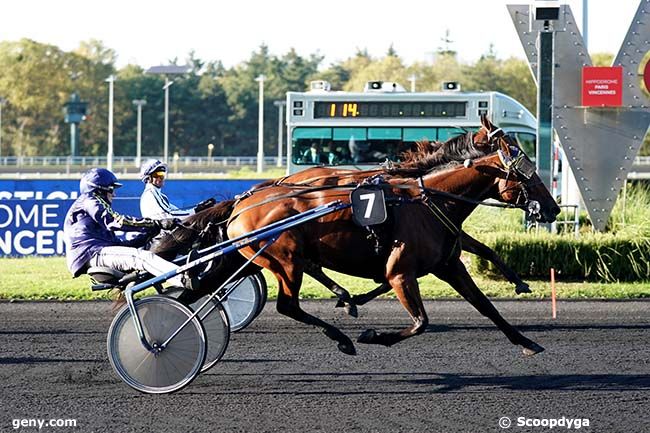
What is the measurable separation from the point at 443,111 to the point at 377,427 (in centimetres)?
1453

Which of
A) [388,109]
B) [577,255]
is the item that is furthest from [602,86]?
[388,109]

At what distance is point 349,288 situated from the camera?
13.1m

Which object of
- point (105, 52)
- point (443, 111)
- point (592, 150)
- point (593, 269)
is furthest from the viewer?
point (105, 52)

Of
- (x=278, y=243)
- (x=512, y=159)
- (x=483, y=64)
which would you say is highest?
(x=483, y=64)

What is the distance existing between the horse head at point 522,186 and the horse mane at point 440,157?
12.5 inches

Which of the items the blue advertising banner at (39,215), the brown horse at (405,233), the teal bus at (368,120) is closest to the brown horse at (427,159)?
the brown horse at (405,233)

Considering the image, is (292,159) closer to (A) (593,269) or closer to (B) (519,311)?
(A) (593,269)

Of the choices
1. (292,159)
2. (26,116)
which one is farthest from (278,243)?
(26,116)

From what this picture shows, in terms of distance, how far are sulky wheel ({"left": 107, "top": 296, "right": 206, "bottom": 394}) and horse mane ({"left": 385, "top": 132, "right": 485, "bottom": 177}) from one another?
220 cm

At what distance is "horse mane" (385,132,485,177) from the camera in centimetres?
815

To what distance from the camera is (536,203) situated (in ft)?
25.7

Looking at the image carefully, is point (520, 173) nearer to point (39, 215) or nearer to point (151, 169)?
Answer: point (151, 169)

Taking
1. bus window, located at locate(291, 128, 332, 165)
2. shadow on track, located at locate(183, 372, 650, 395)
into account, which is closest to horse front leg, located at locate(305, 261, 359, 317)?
shadow on track, located at locate(183, 372, 650, 395)

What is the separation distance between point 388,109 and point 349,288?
7.79m
